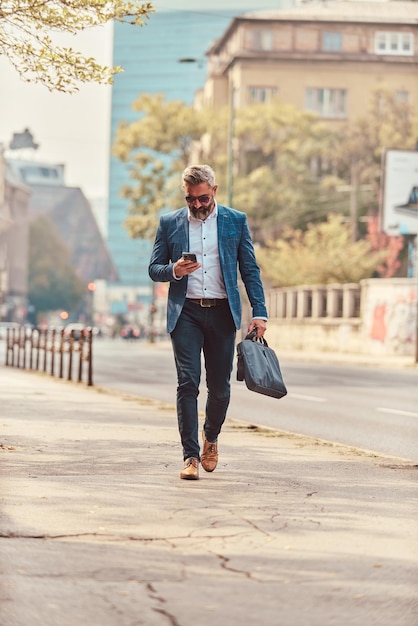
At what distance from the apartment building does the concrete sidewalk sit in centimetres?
7518

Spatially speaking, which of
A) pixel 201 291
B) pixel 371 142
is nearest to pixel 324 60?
pixel 371 142

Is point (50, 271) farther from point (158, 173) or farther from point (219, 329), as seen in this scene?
point (219, 329)

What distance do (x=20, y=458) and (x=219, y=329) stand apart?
177 centimetres

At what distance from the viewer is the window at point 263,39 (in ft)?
281

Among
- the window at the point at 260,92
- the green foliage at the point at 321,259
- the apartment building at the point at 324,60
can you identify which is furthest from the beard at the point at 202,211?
the window at the point at 260,92

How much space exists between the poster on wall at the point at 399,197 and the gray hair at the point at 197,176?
45178 mm

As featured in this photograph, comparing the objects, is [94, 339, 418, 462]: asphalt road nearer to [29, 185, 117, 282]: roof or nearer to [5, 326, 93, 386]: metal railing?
[5, 326, 93, 386]: metal railing

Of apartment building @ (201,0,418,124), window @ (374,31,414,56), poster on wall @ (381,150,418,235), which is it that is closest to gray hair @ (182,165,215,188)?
poster on wall @ (381,150,418,235)

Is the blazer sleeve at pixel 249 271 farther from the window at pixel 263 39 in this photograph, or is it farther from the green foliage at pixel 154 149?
the window at pixel 263 39

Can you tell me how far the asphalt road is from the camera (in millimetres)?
14531

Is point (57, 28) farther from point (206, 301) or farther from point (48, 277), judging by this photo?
point (48, 277)

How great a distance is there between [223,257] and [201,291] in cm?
24

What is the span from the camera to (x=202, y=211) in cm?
924

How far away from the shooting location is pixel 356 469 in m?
10.0
